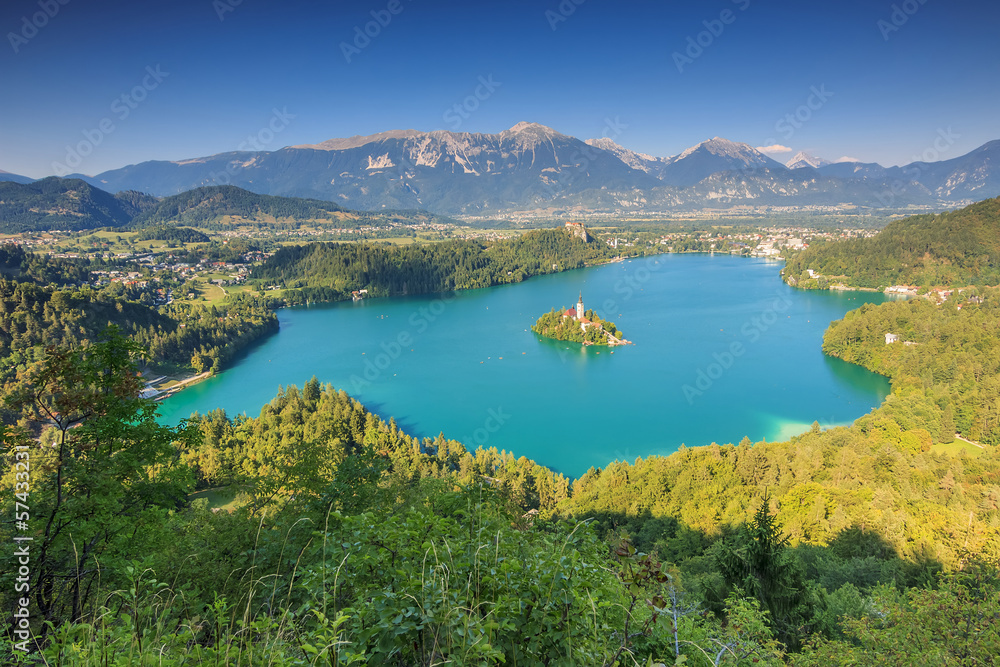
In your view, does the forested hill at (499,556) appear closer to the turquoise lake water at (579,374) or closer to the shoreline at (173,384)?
the turquoise lake water at (579,374)

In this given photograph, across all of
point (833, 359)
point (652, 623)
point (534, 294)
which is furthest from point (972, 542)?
point (534, 294)

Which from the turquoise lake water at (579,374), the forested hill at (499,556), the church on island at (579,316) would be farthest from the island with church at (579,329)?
the forested hill at (499,556)

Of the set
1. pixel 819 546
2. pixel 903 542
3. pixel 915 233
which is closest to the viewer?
pixel 903 542

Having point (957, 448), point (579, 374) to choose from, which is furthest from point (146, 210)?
point (957, 448)

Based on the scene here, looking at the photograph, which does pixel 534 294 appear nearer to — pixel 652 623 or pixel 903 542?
pixel 903 542

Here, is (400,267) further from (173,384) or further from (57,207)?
(57,207)

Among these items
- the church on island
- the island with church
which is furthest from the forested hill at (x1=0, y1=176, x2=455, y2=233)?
the church on island
